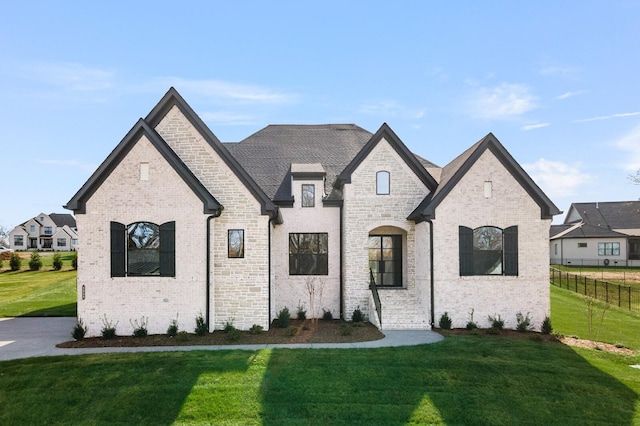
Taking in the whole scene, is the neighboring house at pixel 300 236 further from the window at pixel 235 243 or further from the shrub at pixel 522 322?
the shrub at pixel 522 322

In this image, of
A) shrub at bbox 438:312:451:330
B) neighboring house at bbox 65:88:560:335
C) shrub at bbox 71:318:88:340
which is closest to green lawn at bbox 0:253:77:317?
shrub at bbox 71:318:88:340

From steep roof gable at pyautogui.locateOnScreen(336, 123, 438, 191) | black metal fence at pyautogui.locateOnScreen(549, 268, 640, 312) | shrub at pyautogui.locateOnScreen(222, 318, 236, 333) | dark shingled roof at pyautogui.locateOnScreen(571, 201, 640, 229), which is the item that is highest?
steep roof gable at pyautogui.locateOnScreen(336, 123, 438, 191)

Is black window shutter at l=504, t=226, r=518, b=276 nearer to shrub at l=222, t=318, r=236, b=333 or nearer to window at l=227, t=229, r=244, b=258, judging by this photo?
window at l=227, t=229, r=244, b=258

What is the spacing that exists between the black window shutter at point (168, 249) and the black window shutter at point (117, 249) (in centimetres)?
131

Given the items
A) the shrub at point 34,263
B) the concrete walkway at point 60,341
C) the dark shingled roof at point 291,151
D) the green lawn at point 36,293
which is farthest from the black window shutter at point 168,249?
the shrub at point 34,263

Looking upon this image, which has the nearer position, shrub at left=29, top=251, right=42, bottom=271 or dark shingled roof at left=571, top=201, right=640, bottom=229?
shrub at left=29, top=251, right=42, bottom=271

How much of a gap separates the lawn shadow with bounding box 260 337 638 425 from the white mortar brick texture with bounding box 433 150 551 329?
3.49 meters

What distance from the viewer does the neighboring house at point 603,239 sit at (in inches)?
1915

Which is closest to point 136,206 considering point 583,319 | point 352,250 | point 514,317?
point 352,250

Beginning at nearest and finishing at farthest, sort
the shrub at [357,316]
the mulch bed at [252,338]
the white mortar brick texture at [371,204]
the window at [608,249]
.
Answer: the mulch bed at [252,338], the shrub at [357,316], the white mortar brick texture at [371,204], the window at [608,249]

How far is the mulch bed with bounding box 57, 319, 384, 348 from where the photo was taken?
497 inches

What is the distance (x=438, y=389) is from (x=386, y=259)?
9.38 m

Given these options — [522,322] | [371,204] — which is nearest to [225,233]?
[371,204]

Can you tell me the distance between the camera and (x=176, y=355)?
11039 mm
